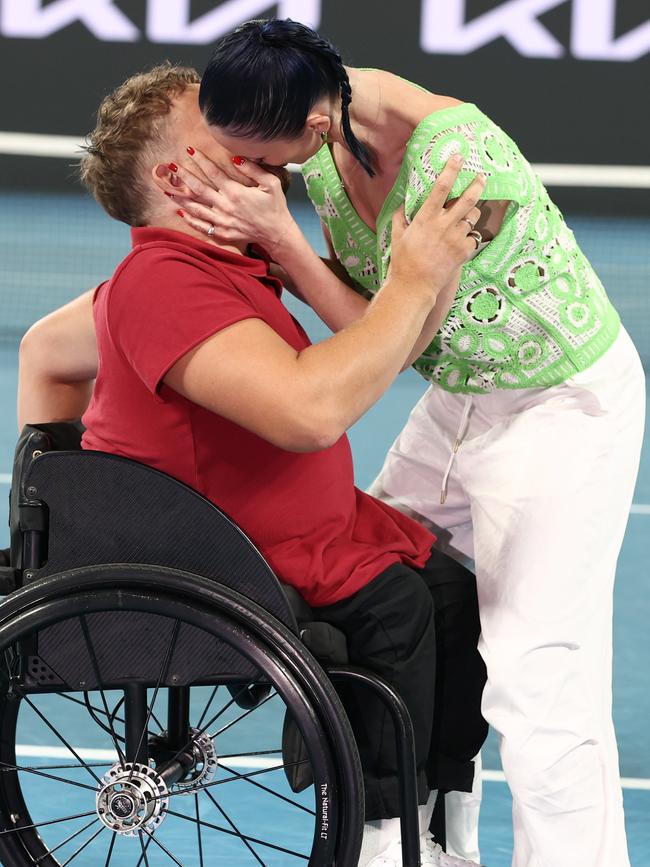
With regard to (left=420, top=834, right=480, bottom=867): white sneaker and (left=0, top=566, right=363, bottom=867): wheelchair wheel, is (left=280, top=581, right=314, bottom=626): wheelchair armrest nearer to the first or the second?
(left=0, top=566, right=363, bottom=867): wheelchair wheel

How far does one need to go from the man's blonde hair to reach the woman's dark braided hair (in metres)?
0.10

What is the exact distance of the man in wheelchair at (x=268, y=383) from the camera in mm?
1939

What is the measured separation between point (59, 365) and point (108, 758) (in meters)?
1.14

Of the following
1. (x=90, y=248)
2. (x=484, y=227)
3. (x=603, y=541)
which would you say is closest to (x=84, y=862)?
(x=603, y=541)

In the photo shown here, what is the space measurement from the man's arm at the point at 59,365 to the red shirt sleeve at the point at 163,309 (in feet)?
1.33

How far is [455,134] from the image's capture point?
2205mm

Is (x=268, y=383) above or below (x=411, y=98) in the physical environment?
below

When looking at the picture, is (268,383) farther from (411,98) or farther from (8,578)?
(411,98)

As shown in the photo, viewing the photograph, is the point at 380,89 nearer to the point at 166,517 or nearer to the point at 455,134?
the point at 455,134

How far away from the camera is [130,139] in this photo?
2.14 metres

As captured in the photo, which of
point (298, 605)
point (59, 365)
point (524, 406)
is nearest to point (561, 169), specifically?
point (524, 406)

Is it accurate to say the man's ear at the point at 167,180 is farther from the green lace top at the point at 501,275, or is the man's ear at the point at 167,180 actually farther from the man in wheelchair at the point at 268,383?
the green lace top at the point at 501,275

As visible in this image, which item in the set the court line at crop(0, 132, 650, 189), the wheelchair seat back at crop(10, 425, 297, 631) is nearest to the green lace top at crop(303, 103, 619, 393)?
the wheelchair seat back at crop(10, 425, 297, 631)

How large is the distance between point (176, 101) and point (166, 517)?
66 centimetres
